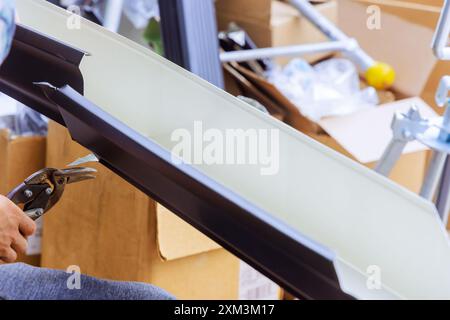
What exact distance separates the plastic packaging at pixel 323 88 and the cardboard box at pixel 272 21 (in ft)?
0.31

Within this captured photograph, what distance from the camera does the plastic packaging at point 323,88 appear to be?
1.97 meters

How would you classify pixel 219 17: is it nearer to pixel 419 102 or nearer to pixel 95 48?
pixel 419 102

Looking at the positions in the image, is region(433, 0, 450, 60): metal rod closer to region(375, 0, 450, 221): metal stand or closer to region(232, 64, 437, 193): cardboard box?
region(375, 0, 450, 221): metal stand

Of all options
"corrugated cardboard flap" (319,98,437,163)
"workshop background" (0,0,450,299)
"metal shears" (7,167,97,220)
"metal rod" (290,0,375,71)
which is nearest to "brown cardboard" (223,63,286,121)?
"workshop background" (0,0,450,299)

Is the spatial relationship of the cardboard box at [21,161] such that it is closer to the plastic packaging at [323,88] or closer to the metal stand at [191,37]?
the metal stand at [191,37]

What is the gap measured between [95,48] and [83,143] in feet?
0.45

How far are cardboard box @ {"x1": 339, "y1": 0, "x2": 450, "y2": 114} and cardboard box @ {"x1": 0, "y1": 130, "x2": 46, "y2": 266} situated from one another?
1238mm

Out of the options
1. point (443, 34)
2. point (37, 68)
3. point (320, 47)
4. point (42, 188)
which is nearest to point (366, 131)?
point (320, 47)

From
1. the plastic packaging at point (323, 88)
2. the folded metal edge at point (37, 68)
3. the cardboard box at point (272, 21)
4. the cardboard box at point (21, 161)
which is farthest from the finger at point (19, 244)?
the cardboard box at point (272, 21)

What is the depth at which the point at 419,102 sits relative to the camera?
1962mm

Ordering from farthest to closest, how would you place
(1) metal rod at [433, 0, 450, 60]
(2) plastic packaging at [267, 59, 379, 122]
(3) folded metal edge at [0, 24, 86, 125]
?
(2) plastic packaging at [267, 59, 379, 122] → (1) metal rod at [433, 0, 450, 60] → (3) folded metal edge at [0, 24, 86, 125]

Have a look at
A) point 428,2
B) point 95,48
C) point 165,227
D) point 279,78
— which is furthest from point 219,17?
point 95,48

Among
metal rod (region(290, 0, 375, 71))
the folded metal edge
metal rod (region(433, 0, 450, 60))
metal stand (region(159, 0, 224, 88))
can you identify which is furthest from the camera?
metal rod (region(290, 0, 375, 71))

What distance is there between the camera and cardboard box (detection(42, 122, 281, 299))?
130 cm
